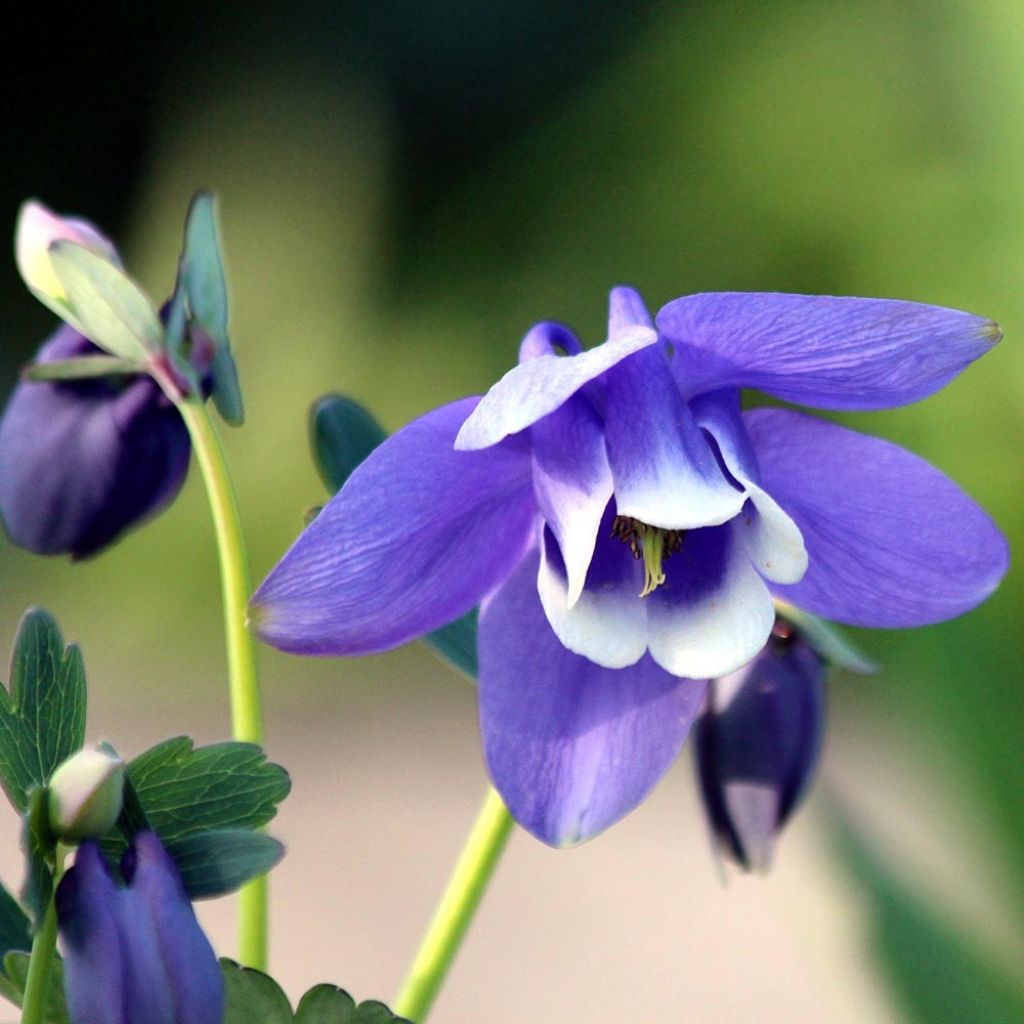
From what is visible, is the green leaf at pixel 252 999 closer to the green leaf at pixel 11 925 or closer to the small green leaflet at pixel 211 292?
the green leaf at pixel 11 925

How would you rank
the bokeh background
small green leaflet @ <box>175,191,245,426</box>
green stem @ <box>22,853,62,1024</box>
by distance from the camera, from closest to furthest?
green stem @ <box>22,853,62,1024</box>, small green leaflet @ <box>175,191,245,426</box>, the bokeh background

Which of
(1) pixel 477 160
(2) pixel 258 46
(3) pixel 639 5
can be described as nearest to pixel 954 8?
(3) pixel 639 5

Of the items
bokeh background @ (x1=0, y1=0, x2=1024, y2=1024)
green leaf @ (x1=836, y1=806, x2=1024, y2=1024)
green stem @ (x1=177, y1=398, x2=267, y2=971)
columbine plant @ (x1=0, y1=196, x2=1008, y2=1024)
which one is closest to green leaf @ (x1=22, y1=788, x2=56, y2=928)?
columbine plant @ (x1=0, y1=196, x2=1008, y2=1024)

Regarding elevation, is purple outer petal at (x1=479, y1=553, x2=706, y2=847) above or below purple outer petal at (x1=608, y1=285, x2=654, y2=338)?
below

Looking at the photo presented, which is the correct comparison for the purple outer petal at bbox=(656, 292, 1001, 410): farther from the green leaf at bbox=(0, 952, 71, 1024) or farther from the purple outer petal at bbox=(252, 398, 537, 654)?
the green leaf at bbox=(0, 952, 71, 1024)

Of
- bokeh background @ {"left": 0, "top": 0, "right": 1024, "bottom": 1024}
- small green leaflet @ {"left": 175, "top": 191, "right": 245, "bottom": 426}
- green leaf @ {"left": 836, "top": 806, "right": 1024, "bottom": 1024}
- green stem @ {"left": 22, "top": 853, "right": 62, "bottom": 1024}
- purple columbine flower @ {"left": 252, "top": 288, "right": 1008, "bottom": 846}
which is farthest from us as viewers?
bokeh background @ {"left": 0, "top": 0, "right": 1024, "bottom": 1024}

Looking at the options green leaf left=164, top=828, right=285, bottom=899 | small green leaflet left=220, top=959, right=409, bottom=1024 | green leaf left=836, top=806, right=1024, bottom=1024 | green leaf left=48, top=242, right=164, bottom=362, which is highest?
green leaf left=48, top=242, right=164, bottom=362

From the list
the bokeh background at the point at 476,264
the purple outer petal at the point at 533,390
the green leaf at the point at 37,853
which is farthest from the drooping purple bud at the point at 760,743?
the bokeh background at the point at 476,264
